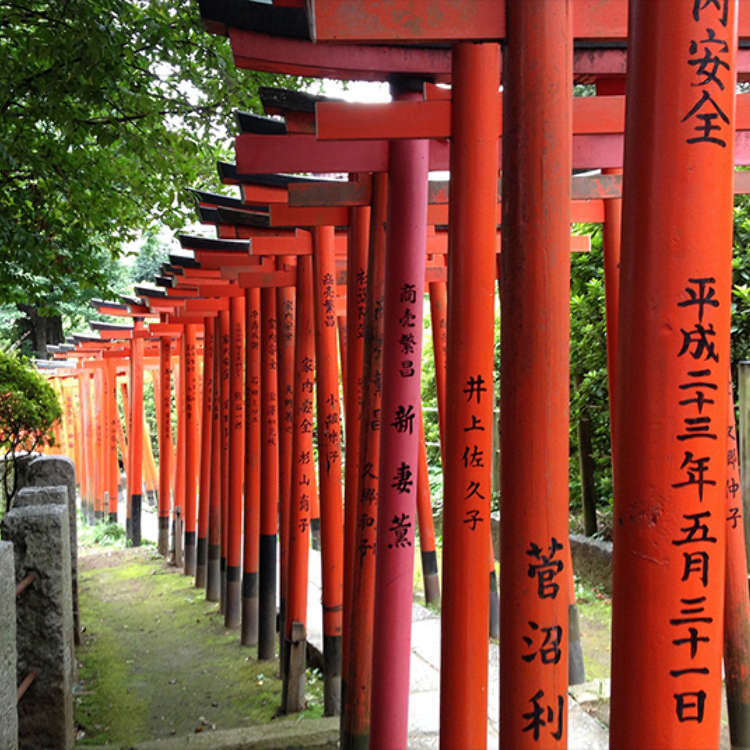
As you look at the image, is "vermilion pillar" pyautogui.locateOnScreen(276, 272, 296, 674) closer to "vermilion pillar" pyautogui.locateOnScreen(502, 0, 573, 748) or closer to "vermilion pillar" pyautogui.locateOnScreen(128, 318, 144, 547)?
"vermilion pillar" pyautogui.locateOnScreen(502, 0, 573, 748)

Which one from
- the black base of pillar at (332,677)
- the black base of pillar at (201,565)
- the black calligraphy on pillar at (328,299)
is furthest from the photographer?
the black base of pillar at (201,565)

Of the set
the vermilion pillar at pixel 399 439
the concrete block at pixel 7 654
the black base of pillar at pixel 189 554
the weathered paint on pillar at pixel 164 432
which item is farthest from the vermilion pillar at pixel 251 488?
the weathered paint on pillar at pixel 164 432

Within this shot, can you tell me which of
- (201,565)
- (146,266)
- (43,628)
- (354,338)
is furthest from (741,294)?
(146,266)

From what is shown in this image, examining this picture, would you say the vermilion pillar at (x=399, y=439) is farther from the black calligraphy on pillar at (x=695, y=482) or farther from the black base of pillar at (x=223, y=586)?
the black base of pillar at (x=223, y=586)

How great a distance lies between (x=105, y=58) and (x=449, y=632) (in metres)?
4.18

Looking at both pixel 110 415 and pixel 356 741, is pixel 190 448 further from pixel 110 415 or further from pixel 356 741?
pixel 356 741

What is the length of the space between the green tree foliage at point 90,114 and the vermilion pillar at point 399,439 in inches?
93.3

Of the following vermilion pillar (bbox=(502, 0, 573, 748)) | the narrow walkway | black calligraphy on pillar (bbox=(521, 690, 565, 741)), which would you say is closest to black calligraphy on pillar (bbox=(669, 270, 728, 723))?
vermilion pillar (bbox=(502, 0, 573, 748))

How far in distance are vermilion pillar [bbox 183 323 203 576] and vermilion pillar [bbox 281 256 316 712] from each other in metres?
6.33

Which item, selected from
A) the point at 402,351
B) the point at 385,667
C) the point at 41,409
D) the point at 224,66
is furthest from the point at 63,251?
the point at 385,667

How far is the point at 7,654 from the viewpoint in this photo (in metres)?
3.67

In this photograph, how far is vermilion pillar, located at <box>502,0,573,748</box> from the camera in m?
2.65

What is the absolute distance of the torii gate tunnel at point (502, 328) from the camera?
185 cm

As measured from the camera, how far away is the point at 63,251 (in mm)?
7199
